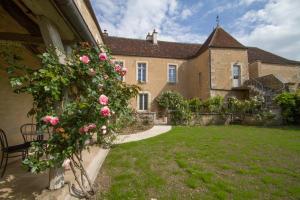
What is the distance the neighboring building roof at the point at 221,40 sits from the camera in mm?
15078

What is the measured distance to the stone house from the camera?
49.0 feet

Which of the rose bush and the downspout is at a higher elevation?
the downspout

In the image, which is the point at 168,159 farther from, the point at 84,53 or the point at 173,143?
the point at 84,53

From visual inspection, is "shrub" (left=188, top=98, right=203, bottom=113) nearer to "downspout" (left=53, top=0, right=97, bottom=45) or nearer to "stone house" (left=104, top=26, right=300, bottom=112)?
"stone house" (left=104, top=26, right=300, bottom=112)

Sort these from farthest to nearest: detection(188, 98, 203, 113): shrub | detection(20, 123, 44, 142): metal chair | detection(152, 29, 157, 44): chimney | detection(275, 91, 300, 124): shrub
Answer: detection(152, 29, 157, 44): chimney < detection(188, 98, 203, 113): shrub < detection(275, 91, 300, 124): shrub < detection(20, 123, 44, 142): metal chair

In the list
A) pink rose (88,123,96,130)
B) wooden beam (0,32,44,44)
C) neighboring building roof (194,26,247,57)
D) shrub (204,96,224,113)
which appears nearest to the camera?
pink rose (88,123,96,130)

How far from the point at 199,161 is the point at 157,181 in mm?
→ 1366

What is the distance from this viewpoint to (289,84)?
43.4ft

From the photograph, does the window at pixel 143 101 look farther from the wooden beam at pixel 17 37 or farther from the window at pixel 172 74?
the wooden beam at pixel 17 37

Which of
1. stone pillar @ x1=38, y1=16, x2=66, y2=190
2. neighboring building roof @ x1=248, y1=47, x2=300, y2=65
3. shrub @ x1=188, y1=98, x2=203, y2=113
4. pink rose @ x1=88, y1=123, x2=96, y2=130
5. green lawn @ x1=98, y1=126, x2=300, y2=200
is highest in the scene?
neighboring building roof @ x1=248, y1=47, x2=300, y2=65

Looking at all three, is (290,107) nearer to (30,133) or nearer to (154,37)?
(154,37)

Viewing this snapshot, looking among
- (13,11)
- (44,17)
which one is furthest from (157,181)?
(13,11)

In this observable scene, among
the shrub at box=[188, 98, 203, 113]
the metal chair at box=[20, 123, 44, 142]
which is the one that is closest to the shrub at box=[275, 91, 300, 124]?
the shrub at box=[188, 98, 203, 113]

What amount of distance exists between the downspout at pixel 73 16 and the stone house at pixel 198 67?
1130 centimetres
